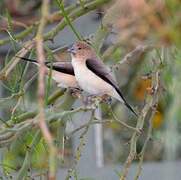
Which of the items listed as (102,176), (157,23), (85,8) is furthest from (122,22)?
(102,176)

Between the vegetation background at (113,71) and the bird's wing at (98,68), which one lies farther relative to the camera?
the bird's wing at (98,68)

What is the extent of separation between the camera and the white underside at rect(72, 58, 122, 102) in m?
1.94

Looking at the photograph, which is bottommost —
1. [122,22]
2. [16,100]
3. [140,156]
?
[140,156]

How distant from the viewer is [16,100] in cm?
200

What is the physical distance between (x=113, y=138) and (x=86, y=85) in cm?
256

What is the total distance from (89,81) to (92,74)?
0.03m

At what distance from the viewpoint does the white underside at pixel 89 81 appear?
194 cm

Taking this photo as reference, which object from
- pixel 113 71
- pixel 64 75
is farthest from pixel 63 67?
pixel 113 71

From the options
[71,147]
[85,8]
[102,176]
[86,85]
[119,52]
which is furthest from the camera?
[71,147]

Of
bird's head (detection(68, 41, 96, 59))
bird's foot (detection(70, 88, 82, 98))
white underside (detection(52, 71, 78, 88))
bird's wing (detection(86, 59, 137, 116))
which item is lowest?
bird's foot (detection(70, 88, 82, 98))

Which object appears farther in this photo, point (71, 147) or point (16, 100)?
point (71, 147)

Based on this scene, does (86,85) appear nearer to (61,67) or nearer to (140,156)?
(61,67)

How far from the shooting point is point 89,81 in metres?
1.95

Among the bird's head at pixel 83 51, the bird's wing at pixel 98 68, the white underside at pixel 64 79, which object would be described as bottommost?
the white underside at pixel 64 79
